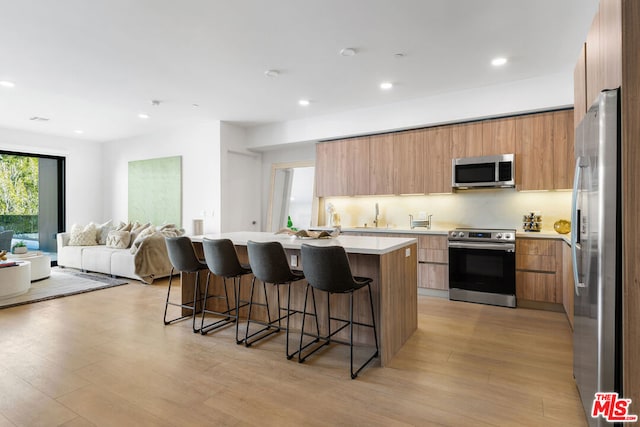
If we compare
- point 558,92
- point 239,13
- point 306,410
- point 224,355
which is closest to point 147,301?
point 224,355

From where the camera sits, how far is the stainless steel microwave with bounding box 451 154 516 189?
177 inches

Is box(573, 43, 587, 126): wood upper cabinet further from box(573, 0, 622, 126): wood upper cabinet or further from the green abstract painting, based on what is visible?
the green abstract painting

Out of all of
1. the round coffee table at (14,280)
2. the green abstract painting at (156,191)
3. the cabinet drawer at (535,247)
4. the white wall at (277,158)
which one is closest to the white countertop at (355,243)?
the cabinet drawer at (535,247)

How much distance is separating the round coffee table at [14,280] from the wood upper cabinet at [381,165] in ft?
16.3

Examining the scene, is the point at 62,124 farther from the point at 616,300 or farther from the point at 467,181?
the point at 616,300

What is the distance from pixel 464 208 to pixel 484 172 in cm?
73

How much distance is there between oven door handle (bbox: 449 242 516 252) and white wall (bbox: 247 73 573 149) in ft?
5.45

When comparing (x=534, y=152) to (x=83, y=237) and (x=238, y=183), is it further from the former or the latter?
(x=83, y=237)

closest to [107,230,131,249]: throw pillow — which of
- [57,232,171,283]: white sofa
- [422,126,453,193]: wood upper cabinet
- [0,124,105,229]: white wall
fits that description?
[57,232,171,283]: white sofa

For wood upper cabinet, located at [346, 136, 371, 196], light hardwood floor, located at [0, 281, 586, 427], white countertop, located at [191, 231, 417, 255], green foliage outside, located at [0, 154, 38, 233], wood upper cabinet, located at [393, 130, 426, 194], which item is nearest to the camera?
light hardwood floor, located at [0, 281, 586, 427]

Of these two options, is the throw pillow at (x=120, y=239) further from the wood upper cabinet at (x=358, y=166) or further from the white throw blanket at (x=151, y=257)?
the wood upper cabinet at (x=358, y=166)

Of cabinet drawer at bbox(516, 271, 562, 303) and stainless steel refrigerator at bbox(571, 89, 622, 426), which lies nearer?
stainless steel refrigerator at bbox(571, 89, 622, 426)

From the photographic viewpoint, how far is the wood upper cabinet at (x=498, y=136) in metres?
4.54

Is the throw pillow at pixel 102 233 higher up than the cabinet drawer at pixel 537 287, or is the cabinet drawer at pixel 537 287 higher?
the throw pillow at pixel 102 233
